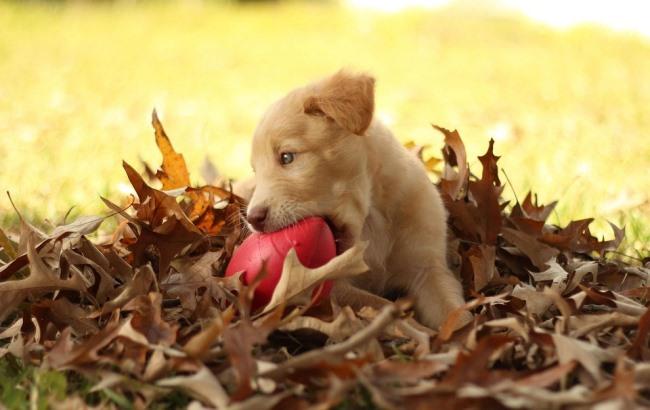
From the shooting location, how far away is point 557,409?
2184 mm

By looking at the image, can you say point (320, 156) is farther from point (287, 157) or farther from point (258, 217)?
point (258, 217)

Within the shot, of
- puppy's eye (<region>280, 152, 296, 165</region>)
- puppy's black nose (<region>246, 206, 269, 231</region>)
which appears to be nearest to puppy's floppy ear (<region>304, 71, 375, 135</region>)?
puppy's eye (<region>280, 152, 296, 165</region>)

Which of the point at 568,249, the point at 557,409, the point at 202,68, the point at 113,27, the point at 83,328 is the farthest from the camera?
the point at 113,27

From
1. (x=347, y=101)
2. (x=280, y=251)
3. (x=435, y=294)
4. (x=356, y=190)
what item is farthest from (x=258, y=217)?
(x=435, y=294)

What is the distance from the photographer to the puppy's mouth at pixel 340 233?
3.35 metres

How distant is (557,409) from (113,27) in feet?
36.5

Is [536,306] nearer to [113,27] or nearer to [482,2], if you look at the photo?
[113,27]

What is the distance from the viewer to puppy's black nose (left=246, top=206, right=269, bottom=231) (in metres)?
3.19

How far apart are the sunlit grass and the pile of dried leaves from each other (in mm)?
803

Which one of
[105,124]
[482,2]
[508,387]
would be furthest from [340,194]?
[482,2]

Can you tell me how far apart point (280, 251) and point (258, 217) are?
0.56 ft

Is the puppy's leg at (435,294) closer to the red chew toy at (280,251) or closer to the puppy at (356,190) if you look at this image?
the puppy at (356,190)

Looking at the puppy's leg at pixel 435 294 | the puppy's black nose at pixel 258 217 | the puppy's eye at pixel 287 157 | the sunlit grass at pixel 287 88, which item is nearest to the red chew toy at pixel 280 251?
the puppy's black nose at pixel 258 217

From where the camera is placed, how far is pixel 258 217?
10.5ft
